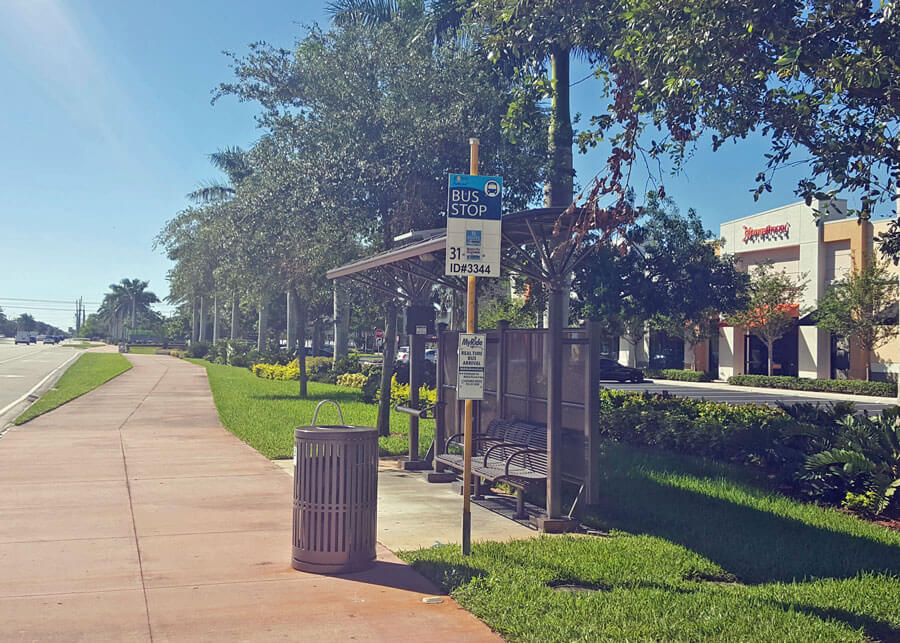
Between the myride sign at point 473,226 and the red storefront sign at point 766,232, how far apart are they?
39705 mm

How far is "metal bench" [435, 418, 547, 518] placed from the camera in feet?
27.3

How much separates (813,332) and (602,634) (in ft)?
127

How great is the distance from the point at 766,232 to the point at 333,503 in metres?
42.1

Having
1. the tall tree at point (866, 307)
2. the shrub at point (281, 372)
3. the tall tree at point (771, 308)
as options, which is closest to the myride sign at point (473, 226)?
the shrub at point (281, 372)

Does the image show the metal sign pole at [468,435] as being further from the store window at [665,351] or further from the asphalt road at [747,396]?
the store window at [665,351]

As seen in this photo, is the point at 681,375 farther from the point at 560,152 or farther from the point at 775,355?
the point at 560,152

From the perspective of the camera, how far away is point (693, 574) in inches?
247

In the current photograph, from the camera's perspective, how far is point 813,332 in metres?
40.0

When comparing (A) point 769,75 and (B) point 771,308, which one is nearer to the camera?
(A) point 769,75

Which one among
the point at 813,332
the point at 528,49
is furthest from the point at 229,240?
the point at 813,332

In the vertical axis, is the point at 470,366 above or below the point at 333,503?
above

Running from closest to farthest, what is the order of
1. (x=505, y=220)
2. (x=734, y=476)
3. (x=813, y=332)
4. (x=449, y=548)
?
(x=449, y=548) → (x=505, y=220) → (x=734, y=476) → (x=813, y=332)

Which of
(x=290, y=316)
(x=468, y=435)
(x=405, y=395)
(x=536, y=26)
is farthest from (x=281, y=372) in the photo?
(x=468, y=435)

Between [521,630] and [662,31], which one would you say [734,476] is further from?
[521,630]
